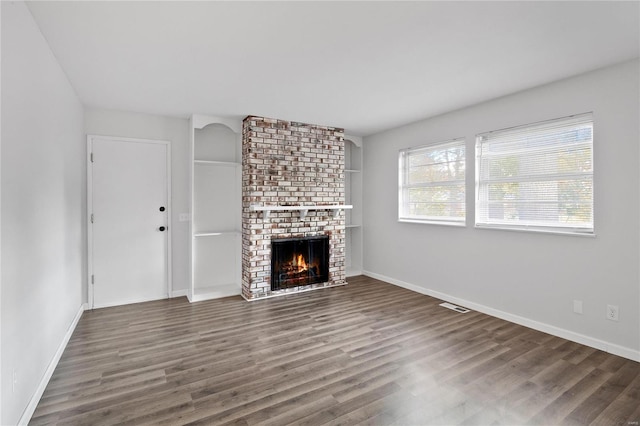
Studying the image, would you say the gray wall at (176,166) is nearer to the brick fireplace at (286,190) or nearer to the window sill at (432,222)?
the brick fireplace at (286,190)

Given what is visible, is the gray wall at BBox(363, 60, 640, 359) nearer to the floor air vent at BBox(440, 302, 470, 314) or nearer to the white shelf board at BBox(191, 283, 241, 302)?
the floor air vent at BBox(440, 302, 470, 314)

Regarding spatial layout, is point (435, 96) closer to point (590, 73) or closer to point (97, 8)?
point (590, 73)

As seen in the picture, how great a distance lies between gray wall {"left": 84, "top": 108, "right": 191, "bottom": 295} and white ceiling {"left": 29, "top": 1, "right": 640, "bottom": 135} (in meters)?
0.51

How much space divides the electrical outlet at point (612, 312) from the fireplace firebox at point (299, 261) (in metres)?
3.32

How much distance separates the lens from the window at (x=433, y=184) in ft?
14.1

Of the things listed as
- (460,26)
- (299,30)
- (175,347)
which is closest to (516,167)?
(460,26)

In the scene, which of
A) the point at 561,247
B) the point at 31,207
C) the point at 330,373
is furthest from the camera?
the point at 561,247

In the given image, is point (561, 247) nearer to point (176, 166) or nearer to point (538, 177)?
point (538, 177)

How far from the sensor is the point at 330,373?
2.51 metres

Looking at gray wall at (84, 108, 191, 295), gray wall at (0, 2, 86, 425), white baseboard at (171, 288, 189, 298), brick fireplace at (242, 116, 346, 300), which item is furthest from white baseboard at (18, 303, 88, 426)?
brick fireplace at (242, 116, 346, 300)

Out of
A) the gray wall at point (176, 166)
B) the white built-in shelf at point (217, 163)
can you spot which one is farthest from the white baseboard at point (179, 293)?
the white built-in shelf at point (217, 163)

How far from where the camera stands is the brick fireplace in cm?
444

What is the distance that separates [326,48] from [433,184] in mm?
2800

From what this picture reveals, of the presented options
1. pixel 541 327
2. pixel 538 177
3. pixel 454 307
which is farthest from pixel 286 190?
pixel 541 327
